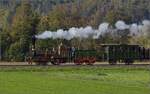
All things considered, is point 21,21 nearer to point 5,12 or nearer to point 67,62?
point 67,62

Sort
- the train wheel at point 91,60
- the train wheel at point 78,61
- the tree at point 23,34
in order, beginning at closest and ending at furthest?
the train wheel at point 78,61 < the train wheel at point 91,60 < the tree at point 23,34

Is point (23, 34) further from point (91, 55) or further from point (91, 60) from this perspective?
point (91, 60)

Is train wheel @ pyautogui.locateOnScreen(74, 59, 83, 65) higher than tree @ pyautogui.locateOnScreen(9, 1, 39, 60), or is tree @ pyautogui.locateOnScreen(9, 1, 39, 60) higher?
tree @ pyautogui.locateOnScreen(9, 1, 39, 60)

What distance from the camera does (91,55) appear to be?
64.9m

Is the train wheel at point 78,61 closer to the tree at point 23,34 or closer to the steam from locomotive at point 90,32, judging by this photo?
the steam from locomotive at point 90,32

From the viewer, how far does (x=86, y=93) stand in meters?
22.8

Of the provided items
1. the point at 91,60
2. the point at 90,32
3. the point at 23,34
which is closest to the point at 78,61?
the point at 91,60

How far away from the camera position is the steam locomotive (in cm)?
5982

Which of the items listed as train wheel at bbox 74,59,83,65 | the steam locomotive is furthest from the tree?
train wheel at bbox 74,59,83,65

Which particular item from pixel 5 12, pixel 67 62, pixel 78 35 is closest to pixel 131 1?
pixel 5 12

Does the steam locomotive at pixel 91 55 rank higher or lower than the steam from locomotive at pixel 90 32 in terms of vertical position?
lower

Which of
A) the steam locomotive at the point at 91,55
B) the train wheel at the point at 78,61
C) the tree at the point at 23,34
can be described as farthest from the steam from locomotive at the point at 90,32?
the train wheel at the point at 78,61

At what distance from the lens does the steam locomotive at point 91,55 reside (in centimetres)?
5982

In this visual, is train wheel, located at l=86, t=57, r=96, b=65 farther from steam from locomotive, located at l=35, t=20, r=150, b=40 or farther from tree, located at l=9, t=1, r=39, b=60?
tree, located at l=9, t=1, r=39, b=60
